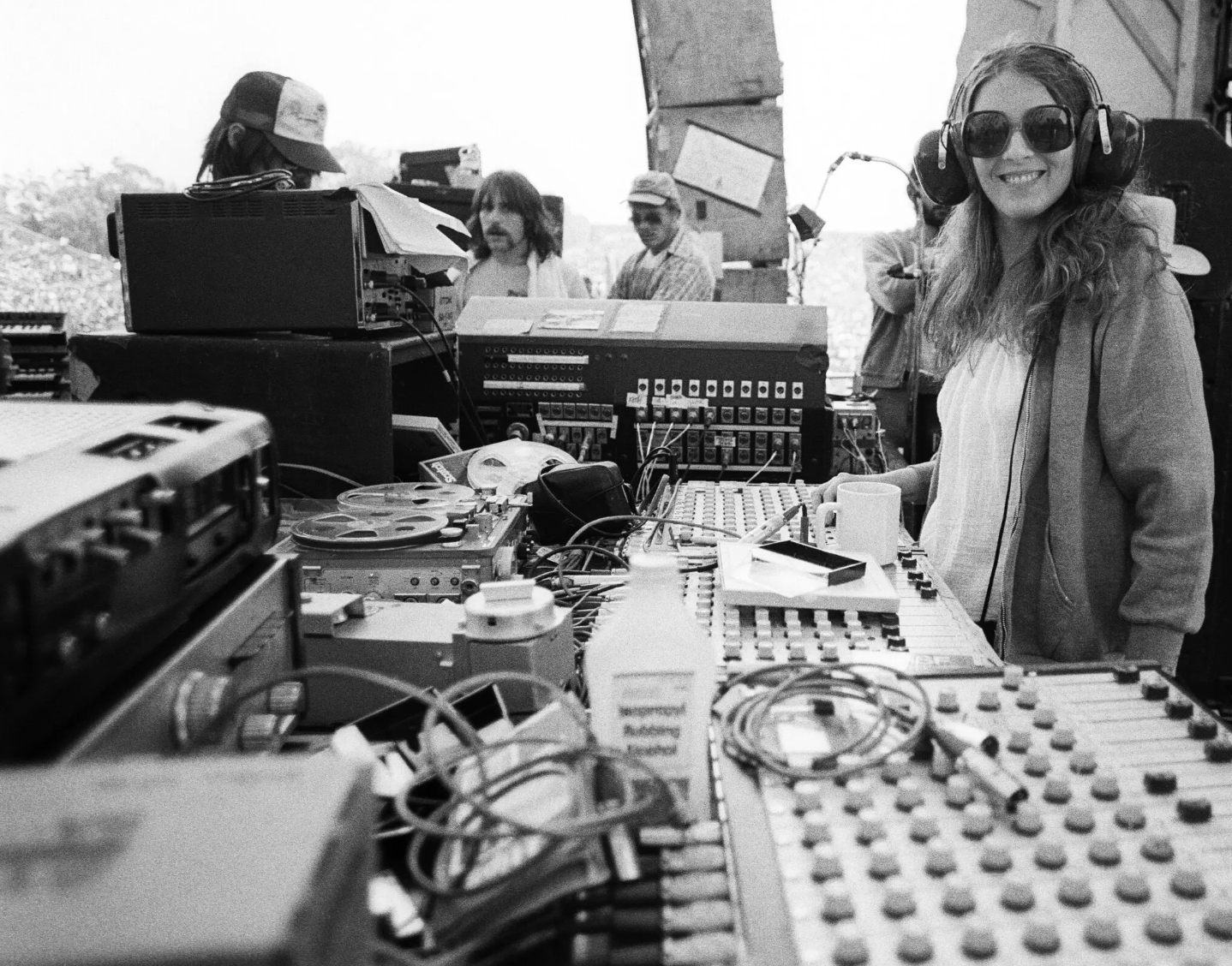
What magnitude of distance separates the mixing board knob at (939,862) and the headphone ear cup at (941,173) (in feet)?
4.29

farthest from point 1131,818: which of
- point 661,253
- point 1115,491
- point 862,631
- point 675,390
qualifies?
point 661,253

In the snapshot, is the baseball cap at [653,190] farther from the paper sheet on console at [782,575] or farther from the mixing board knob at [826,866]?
the mixing board knob at [826,866]

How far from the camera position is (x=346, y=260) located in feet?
5.79

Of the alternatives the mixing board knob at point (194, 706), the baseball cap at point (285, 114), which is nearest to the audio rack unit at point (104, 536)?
the mixing board knob at point (194, 706)

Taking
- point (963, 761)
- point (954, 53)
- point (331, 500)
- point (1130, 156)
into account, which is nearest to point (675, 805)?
point (963, 761)

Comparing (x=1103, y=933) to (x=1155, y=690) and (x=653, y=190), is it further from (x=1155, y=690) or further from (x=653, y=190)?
(x=653, y=190)

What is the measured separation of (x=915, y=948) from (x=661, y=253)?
155 inches

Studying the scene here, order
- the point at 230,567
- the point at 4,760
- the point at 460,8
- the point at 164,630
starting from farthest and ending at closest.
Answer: the point at 460,8 → the point at 230,567 → the point at 164,630 → the point at 4,760

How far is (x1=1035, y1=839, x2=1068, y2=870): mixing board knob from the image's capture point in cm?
61

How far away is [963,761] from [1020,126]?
1103mm

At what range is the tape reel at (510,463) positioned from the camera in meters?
1.80

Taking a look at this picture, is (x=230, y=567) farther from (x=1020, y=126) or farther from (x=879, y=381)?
(x=879, y=381)

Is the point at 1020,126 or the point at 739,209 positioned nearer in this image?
the point at 1020,126

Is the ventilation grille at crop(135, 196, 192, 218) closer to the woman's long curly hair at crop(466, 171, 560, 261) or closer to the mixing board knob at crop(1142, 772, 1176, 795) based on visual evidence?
the mixing board knob at crop(1142, 772, 1176, 795)
